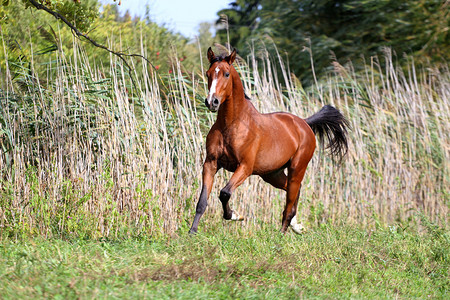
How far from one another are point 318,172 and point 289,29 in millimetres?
11203

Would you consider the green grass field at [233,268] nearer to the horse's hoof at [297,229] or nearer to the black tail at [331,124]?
the horse's hoof at [297,229]

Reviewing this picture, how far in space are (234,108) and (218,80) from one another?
1.69 feet

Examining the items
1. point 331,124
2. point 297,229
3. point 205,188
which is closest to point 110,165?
point 205,188

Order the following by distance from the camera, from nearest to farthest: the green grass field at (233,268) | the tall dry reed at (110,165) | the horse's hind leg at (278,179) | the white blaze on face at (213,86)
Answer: the green grass field at (233,268)
the white blaze on face at (213,86)
the tall dry reed at (110,165)
the horse's hind leg at (278,179)

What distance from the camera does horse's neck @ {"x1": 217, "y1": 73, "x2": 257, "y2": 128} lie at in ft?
17.5

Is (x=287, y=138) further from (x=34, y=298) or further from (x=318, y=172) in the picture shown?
(x=34, y=298)

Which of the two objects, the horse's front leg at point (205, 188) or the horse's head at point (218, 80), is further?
the horse's front leg at point (205, 188)

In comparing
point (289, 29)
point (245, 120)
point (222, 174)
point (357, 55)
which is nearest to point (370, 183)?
point (222, 174)

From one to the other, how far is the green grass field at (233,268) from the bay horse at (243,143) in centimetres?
58

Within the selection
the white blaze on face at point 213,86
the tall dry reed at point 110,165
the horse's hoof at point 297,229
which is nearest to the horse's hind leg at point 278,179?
the horse's hoof at point 297,229

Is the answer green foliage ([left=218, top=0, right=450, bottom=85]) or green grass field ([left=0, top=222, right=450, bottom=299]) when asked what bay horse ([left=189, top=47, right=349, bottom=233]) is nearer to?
green grass field ([left=0, top=222, right=450, bottom=299])

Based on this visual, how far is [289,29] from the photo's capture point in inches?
731

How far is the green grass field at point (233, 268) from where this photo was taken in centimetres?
364

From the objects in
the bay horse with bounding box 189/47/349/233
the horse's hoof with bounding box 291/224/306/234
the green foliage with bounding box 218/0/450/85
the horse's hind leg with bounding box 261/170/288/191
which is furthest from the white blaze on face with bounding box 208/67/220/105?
the green foliage with bounding box 218/0/450/85
